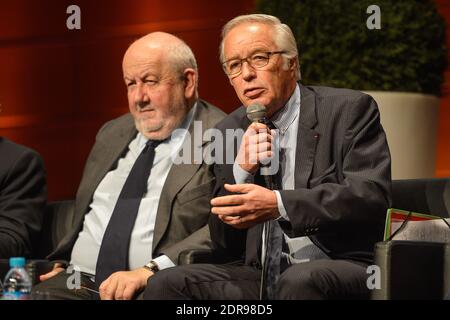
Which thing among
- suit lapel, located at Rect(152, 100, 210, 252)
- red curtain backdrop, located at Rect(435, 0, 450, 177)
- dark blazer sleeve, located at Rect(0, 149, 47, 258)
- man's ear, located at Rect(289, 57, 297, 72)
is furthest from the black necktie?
red curtain backdrop, located at Rect(435, 0, 450, 177)

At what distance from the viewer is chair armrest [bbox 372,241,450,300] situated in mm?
2730

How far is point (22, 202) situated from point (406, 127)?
182 centimetres

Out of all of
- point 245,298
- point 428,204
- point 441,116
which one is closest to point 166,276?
point 245,298

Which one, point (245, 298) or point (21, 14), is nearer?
point (245, 298)

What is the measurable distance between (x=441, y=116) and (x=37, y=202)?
7.24 feet

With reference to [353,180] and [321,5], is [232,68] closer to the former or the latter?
[353,180]

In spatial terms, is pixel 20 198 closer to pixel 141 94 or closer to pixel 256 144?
pixel 141 94

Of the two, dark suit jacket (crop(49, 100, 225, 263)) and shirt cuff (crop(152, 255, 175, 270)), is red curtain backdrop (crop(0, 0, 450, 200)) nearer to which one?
dark suit jacket (crop(49, 100, 225, 263))

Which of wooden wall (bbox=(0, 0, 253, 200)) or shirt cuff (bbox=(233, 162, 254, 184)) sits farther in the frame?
wooden wall (bbox=(0, 0, 253, 200))

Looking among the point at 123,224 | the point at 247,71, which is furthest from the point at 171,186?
the point at 247,71

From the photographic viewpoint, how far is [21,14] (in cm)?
542

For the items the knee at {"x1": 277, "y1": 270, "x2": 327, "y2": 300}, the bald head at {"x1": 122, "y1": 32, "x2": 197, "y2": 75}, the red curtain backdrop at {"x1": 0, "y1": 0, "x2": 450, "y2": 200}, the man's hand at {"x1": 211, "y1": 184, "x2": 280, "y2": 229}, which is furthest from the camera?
the red curtain backdrop at {"x1": 0, "y1": 0, "x2": 450, "y2": 200}

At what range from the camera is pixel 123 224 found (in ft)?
11.4

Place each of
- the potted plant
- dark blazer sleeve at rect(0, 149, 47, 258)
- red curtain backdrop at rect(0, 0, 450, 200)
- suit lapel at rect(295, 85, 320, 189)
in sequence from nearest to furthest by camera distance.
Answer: suit lapel at rect(295, 85, 320, 189) → dark blazer sleeve at rect(0, 149, 47, 258) → the potted plant → red curtain backdrop at rect(0, 0, 450, 200)
